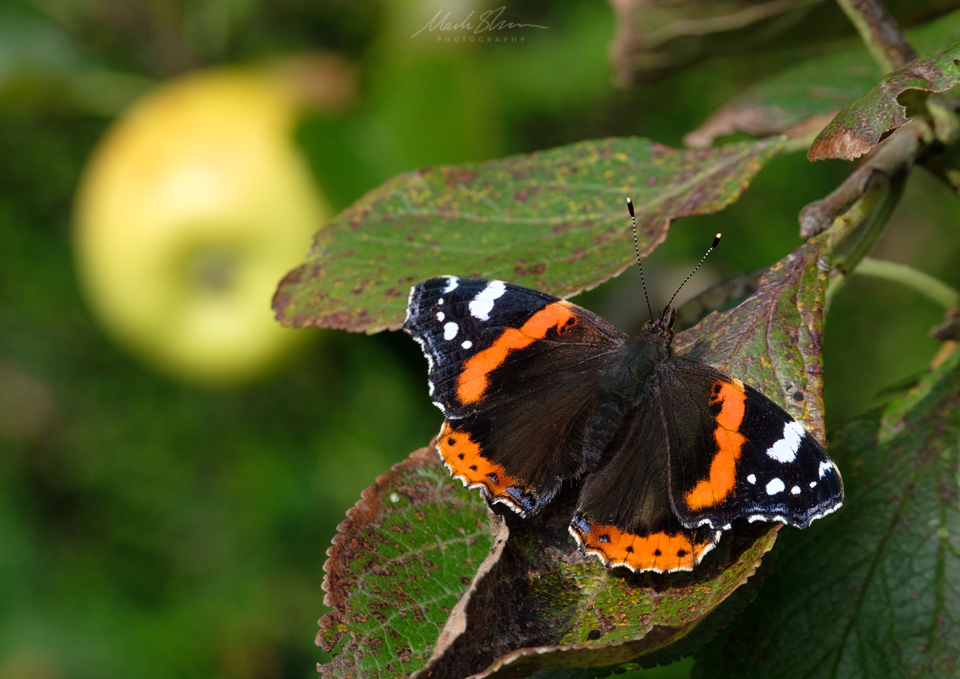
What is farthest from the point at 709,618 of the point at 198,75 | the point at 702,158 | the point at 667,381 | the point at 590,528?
the point at 198,75

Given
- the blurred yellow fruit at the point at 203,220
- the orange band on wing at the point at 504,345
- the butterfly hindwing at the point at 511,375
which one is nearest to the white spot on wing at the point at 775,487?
the butterfly hindwing at the point at 511,375

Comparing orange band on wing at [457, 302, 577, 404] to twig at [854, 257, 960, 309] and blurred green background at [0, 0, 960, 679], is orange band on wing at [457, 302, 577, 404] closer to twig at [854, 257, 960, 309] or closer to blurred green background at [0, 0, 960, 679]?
twig at [854, 257, 960, 309]

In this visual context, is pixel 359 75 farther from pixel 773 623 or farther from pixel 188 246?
pixel 773 623

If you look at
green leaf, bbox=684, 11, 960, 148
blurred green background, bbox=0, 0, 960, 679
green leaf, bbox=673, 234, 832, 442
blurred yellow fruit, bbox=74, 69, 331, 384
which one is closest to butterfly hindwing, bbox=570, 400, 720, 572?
green leaf, bbox=673, 234, 832, 442

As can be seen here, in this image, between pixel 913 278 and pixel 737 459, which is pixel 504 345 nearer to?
pixel 737 459

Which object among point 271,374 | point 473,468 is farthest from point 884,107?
point 271,374

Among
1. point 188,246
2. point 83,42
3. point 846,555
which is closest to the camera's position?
point 846,555
